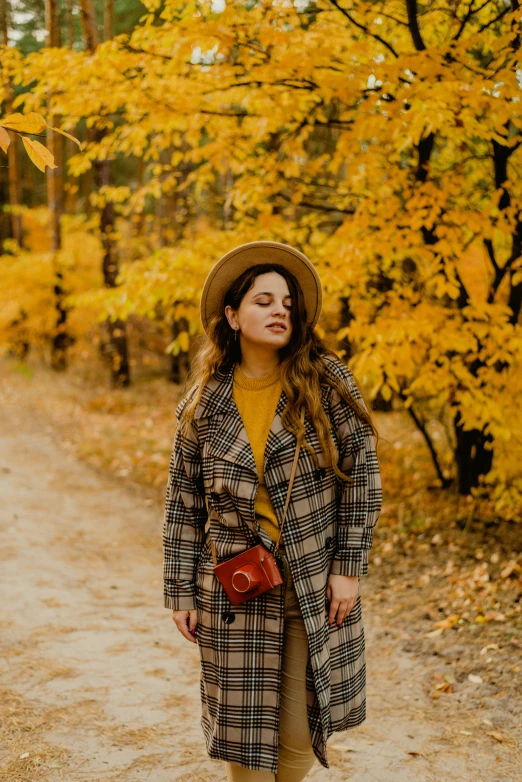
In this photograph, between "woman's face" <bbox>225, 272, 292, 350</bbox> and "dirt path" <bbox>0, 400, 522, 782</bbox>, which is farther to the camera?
"dirt path" <bbox>0, 400, 522, 782</bbox>

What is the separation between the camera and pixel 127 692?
3.62m

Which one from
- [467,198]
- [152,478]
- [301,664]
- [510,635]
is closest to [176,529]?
[301,664]

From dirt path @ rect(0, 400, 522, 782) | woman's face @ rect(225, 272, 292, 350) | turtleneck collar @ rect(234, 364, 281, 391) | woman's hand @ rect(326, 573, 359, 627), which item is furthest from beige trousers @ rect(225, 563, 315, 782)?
dirt path @ rect(0, 400, 522, 782)

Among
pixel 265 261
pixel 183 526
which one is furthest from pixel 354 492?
pixel 265 261

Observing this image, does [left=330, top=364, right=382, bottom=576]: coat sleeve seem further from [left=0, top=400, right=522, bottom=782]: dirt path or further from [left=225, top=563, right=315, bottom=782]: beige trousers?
[left=0, top=400, right=522, bottom=782]: dirt path

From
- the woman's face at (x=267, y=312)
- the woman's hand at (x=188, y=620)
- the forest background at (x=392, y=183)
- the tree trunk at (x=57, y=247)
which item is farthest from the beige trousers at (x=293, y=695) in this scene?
the tree trunk at (x=57, y=247)

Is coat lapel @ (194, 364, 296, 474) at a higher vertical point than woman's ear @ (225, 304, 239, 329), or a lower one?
lower

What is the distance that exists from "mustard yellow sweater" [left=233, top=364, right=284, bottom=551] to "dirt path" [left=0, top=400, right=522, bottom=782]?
5.09 feet

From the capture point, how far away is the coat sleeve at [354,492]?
215 cm

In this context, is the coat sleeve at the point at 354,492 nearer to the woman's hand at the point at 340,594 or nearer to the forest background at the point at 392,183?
the woman's hand at the point at 340,594

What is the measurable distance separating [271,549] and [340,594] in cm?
28

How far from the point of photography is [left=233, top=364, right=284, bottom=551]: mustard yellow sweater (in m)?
2.12

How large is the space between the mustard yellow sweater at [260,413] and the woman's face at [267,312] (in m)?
0.13

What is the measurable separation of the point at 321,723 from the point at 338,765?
46.4 inches
